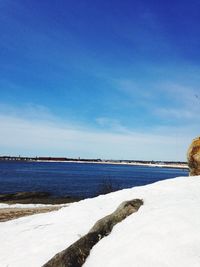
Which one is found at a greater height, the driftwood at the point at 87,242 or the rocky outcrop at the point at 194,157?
the rocky outcrop at the point at 194,157

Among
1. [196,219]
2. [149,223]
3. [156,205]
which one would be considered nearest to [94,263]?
[149,223]

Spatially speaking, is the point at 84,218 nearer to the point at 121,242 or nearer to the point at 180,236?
the point at 121,242

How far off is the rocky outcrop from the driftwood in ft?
35.5

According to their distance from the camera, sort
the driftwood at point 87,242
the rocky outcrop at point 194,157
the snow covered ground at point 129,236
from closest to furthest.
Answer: the snow covered ground at point 129,236, the driftwood at point 87,242, the rocky outcrop at point 194,157

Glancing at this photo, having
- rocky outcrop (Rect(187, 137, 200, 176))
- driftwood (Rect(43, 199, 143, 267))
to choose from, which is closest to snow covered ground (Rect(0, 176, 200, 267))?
driftwood (Rect(43, 199, 143, 267))

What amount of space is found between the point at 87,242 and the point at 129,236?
1.09 meters

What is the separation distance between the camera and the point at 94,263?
720cm

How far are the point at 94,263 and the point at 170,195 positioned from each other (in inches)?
241

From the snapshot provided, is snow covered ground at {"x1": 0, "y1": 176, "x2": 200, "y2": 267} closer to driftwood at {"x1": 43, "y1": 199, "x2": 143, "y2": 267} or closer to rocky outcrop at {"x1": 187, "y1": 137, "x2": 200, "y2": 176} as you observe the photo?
driftwood at {"x1": 43, "y1": 199, "x2": 143, "y2": 267}

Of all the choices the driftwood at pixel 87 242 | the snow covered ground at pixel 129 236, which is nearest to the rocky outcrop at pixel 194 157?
the snow covered ground at pixel 129 236

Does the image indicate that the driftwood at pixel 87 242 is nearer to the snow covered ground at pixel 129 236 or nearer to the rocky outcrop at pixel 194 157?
the snow covered ground at pixel 129 236

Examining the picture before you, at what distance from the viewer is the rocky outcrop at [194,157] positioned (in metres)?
20.7

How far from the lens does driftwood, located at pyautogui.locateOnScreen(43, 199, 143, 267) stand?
7.25m

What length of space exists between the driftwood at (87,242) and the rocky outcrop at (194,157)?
10.8 m
